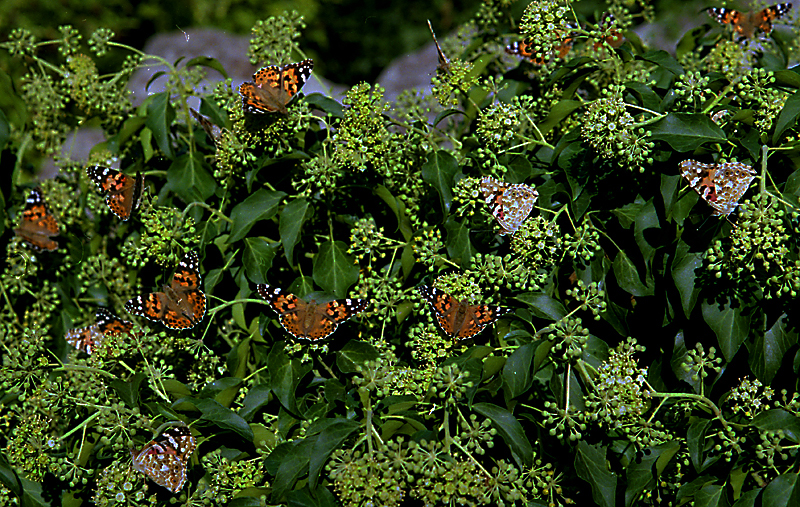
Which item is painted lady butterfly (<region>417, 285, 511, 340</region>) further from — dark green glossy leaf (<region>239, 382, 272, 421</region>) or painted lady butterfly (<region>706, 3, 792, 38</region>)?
painted lady butterfly (<region>706, 3, 792, 38</region>)

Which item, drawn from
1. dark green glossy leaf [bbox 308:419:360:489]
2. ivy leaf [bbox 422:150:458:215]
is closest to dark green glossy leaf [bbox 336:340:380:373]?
dark green glossy leaf [bbox 308:419:360:489]

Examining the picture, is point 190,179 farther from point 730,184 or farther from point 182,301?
point 730,184

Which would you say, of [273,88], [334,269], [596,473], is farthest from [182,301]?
[596,473]

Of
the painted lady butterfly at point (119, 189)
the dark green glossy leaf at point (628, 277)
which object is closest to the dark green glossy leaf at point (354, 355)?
the dark green glossy leaf at point (628, 277)

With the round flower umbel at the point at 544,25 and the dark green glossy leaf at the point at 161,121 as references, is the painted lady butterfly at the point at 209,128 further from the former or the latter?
the round flower umbel at the point at 544,25

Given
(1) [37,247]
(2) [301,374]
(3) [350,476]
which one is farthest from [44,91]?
(3) [350,476]

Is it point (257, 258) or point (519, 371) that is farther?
point (257, 258)
